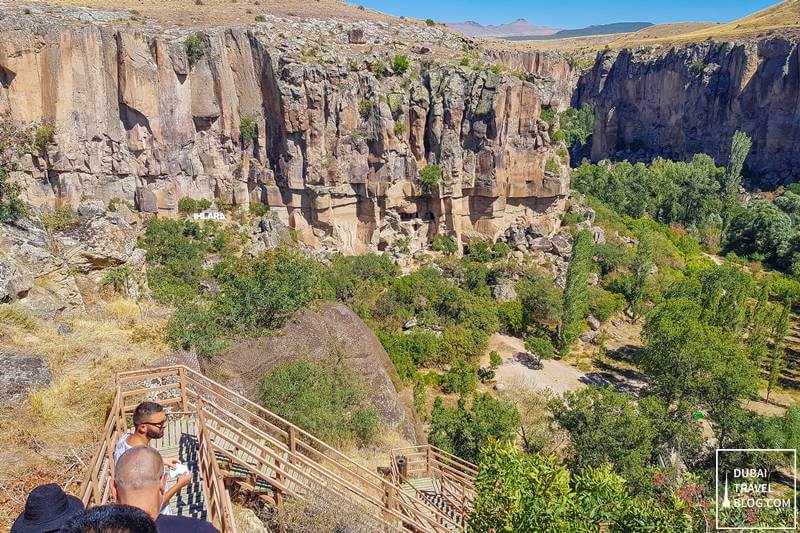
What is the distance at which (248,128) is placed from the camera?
35.9 meters

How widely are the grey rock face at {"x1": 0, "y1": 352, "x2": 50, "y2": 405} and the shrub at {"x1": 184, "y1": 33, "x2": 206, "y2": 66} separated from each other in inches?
1118

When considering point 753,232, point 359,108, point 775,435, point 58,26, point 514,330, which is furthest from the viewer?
point 753,232

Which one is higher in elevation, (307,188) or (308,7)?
(308,7)

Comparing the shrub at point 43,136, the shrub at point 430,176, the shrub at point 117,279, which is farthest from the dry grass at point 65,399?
the shrub at point 430,176

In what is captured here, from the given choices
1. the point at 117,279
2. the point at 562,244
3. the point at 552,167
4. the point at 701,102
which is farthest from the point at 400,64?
the point at 701,102

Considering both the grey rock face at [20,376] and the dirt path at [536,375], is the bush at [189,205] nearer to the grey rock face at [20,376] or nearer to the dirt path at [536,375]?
the dirt path at [536,375]

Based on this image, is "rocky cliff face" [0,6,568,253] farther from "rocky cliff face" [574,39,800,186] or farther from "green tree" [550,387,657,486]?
"rocky cliff face" [574,39,800,186]

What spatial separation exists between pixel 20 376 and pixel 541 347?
23164 mm

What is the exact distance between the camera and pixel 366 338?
53.6ft

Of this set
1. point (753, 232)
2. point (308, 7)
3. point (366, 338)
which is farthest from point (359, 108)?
point (753, 232)

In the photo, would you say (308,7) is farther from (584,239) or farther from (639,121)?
(639,121)

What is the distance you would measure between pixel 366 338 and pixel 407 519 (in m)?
8.09

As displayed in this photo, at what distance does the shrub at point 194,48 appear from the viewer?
33.0m

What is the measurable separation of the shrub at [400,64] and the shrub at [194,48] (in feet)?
41.3
